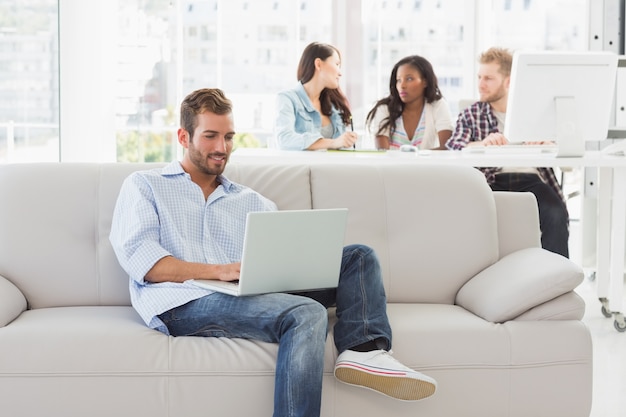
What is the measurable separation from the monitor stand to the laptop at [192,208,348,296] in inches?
70.3

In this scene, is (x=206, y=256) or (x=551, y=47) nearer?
(x=206, y=256)

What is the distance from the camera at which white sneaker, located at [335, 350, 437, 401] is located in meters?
2.34

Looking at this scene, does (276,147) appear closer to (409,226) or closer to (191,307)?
(409,226)

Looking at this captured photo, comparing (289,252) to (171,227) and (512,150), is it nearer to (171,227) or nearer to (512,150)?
(171,227)

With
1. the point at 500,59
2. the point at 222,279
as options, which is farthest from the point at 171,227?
the point at 500,59

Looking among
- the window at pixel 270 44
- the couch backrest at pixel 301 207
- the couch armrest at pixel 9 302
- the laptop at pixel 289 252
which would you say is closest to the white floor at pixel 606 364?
the couch backrest at pixel 301 207

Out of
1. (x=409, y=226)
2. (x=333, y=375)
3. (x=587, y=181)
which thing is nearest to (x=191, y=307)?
(x=333, y=375)

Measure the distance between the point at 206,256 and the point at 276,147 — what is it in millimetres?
1911

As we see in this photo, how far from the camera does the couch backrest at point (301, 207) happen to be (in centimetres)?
281

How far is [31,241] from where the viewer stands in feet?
9.23

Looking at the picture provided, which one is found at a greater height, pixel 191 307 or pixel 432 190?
pixel 432 190

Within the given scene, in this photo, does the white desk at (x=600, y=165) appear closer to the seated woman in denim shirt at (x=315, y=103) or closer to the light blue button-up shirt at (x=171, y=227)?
the seated woman in denim shirt at (x=315, y=103)

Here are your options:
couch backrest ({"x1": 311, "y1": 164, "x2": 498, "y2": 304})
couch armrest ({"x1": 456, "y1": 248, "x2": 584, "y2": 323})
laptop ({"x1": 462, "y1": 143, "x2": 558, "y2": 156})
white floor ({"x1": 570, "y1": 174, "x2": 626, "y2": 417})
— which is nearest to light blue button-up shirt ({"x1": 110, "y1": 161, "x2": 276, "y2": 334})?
couch backrest ({"x1": 311, "y1": 164, "x2": 498, "y2": 304})

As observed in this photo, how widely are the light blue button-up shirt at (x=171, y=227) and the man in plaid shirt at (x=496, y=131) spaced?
1.80 metres
